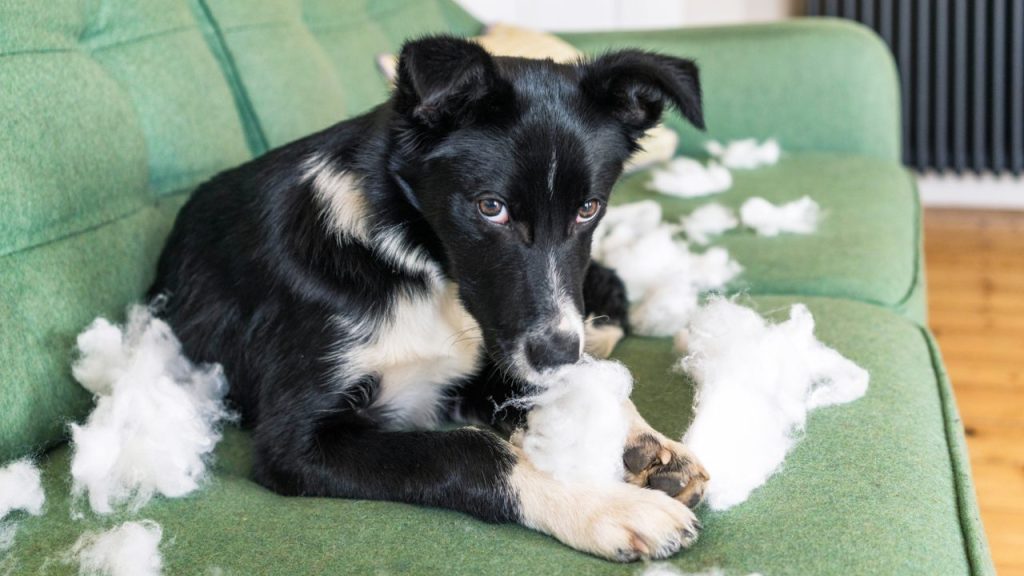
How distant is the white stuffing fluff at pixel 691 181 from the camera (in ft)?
11.3

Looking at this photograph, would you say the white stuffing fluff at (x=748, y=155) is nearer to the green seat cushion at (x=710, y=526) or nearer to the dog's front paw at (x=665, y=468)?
the green seat cushion at (x=710, y=526)

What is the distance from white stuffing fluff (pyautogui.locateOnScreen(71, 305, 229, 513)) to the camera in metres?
1.64

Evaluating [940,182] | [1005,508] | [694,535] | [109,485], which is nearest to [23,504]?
[109,485]

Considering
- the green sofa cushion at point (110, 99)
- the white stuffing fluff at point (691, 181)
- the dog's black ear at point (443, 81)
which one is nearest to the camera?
the dog's black ear at point (443, 81)

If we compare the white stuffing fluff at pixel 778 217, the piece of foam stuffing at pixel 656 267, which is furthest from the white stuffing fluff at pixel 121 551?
the white stuffing fluff at pixel 778 217

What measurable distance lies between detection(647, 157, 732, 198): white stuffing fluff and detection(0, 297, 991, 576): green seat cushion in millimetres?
1701

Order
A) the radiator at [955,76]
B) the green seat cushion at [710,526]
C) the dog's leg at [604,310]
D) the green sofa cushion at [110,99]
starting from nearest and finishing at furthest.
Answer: the green seat cushion at [710,526], the green sofa cushion at [110,99], the dog's leg at [604,310], the radiator at [955,76]

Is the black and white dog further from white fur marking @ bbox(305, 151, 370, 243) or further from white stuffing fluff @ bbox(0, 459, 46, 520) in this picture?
white stuffing fluff @ bbox(0, 459, 46, 520)

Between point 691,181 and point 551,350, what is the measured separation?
78.6 inches

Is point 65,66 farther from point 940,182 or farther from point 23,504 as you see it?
point 940,182

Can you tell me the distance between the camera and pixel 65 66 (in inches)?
79.2

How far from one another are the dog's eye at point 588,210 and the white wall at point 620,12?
12.0 ft

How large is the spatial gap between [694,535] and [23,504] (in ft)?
3.38

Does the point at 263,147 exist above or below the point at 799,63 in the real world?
above
